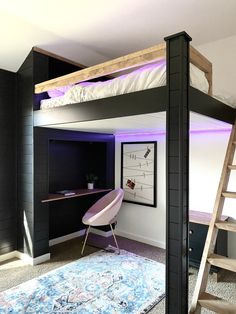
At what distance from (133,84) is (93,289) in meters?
2.06

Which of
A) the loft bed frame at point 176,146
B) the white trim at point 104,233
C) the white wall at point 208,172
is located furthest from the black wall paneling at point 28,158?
the white wall at point 208,172

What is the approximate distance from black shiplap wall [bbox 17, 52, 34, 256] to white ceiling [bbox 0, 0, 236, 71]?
25 centimetres

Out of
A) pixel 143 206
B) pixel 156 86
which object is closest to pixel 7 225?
pixel 143 206

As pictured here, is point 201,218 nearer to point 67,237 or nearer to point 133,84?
point 133,84

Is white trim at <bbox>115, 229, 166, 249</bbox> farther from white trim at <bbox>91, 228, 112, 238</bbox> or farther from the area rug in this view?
the area rug

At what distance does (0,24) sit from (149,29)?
167 centimetres

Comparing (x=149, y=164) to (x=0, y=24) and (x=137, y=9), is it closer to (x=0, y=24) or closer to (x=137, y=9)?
(x=137, y=9)

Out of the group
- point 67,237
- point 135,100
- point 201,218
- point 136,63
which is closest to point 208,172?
point 201,218

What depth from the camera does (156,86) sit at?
1798mm

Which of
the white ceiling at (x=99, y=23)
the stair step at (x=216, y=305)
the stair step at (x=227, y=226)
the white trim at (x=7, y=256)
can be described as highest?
the white ceiling at (x=99, y=23)

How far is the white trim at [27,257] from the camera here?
309 centimetres

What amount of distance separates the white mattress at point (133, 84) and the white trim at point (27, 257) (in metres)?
2.00

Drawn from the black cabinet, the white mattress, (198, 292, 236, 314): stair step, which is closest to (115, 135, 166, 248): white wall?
the black cabinet

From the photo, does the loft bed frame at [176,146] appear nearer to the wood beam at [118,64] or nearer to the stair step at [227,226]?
the wood beam at [118,64]
